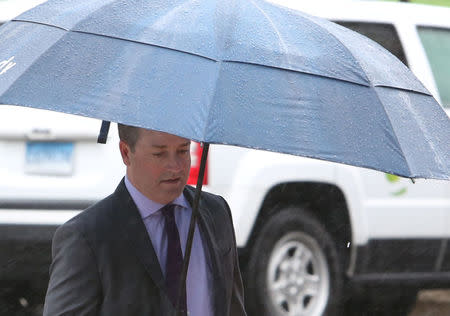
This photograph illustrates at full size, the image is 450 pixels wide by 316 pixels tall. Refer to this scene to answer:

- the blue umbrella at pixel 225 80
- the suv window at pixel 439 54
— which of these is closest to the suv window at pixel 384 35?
the suv window at pixel 439 54

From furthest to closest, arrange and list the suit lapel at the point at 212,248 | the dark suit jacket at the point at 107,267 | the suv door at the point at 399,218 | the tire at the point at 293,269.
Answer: the suv door at the point at 399,218 < the tire at the point at 293,269 < the suit lapel at the point at 212,248 < the dark suit jacket at the point at 107,267

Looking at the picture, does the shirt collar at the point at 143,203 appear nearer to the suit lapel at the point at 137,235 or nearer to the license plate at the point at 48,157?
the suit lapel at the point at 137,235

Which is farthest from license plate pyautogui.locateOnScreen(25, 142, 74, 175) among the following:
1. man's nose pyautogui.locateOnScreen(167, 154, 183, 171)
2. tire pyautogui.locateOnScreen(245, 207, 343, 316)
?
man's nose pyautogui.locateOnScreen(167, 154, 183, 171)

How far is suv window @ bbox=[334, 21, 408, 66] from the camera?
7617mm

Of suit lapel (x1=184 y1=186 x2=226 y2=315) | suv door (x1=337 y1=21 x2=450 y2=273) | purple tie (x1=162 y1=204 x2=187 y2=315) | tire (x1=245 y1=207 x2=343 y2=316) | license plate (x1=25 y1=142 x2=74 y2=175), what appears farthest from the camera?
suv door (x1=337 y1=21 x2=450 y2=273)

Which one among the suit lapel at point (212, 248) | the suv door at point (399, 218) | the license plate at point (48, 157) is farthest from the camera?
the suv door at point (399, 218)

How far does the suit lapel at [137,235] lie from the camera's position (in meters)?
3.00

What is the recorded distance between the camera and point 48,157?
6.61 metres

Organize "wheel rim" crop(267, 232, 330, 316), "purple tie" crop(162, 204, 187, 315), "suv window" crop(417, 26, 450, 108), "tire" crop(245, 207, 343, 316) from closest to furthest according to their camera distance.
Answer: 1. "purple tie" crop(162, 204, 187, 315)
2. "tire" crop(245, 207, 343, 316)
3. "wheel rim" crop(267, 232, 330, 316)
4. "suv window" crop(417, 26, 450, 108)

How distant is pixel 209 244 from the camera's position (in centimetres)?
321

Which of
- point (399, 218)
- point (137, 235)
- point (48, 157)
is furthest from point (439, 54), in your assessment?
point (137, 235)

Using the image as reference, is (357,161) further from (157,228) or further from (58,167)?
(58,167)

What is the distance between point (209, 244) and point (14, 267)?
146 inches

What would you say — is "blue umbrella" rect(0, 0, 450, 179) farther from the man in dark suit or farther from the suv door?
the suv door
